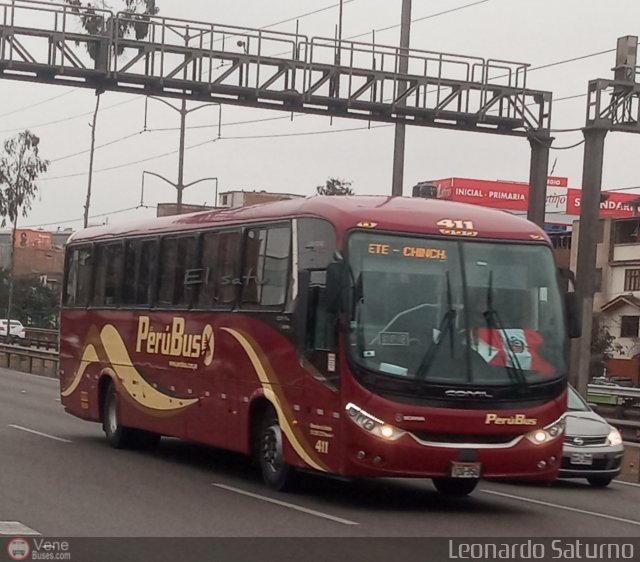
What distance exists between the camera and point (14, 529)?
36.1 ft

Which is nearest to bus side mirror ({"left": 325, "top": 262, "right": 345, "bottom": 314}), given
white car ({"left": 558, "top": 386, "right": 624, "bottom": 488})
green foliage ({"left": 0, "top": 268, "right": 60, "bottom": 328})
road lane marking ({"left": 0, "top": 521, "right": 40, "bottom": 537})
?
road lane marking ({"left": 0, "top": 521, "right": 40, "bottom": 537})

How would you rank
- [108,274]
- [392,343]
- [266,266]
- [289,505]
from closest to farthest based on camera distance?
1. [392,343]
2. [289,505]
3. [266,266]
4. [108,274]

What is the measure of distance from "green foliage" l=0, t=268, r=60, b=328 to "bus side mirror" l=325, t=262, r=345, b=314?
85.8m

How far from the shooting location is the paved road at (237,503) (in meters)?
11.7

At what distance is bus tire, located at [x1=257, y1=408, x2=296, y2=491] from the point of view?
1445 centimetres

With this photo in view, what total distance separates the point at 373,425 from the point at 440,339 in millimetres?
1068

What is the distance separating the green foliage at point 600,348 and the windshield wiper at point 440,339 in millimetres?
49687

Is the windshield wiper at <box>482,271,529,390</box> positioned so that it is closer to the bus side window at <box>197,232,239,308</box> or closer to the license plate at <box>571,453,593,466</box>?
the bus side window at <box>197,232,239,308</box>

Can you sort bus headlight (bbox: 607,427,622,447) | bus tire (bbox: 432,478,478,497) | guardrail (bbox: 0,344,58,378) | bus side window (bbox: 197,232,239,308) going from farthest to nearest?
guardrail (bbox: 0,344,58,378) → bus headlight (bbox: 607,427,622,447) → bus side window (bbox: 197,232,239,308) → bus tire (bbox: 432,478,478,497)

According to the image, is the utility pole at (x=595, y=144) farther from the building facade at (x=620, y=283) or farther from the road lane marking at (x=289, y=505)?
the building facade at (x=620, y=283)

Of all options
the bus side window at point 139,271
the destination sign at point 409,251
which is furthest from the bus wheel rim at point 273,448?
the bus side window at point 139,271

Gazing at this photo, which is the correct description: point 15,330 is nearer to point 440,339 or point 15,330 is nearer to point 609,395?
point 609,395

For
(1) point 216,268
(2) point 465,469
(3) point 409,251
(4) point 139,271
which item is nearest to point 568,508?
(2) point 465,469
